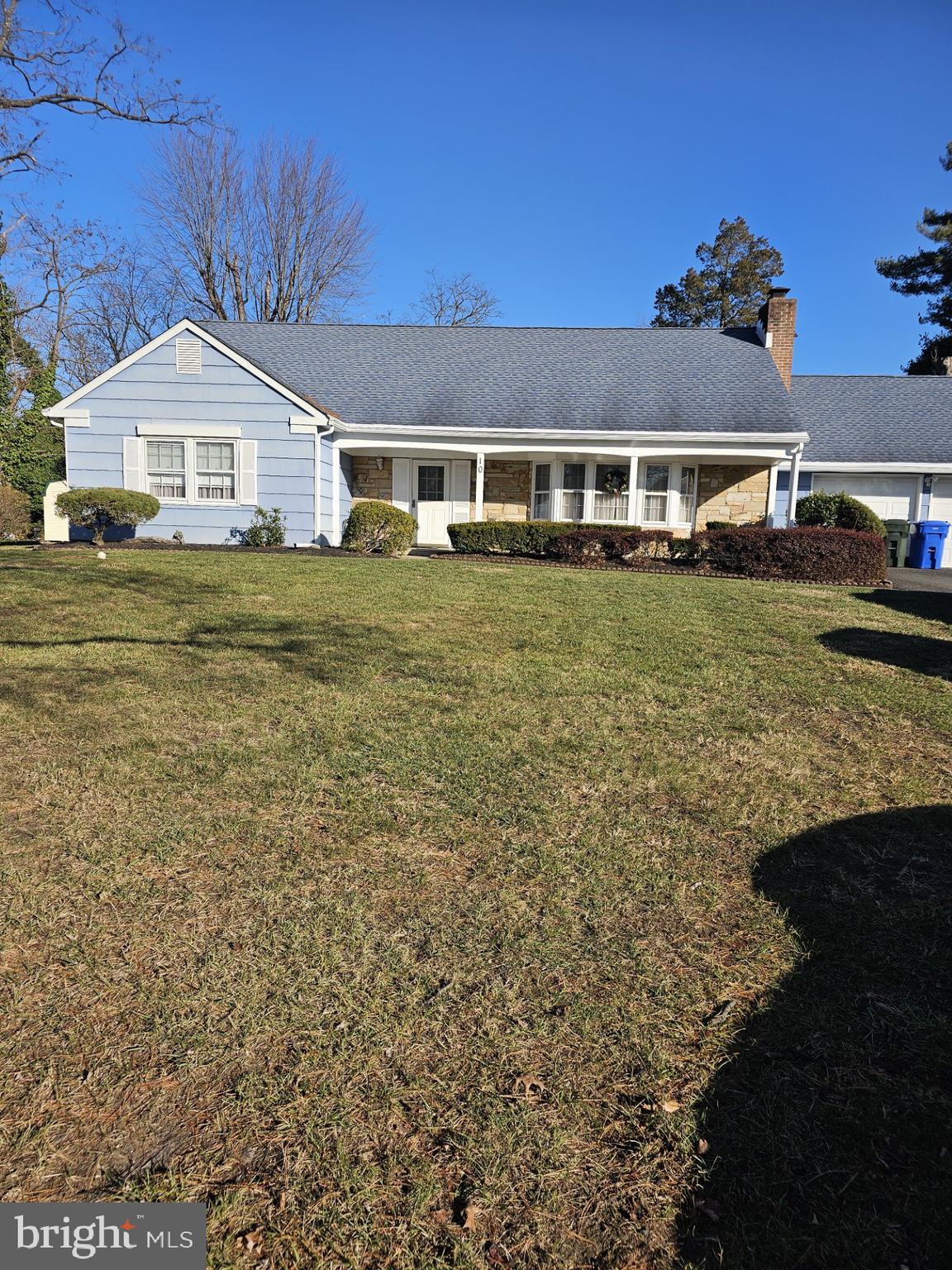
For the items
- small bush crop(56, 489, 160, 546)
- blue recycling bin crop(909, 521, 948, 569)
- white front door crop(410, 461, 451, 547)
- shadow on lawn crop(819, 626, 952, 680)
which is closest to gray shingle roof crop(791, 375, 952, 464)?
blue recycling bin crop(909, 521, 948, 569)

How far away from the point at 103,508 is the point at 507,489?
29.1 feet

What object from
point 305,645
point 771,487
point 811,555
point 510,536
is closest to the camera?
point 305,645

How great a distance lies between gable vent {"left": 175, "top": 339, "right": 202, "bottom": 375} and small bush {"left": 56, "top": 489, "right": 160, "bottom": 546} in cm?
278

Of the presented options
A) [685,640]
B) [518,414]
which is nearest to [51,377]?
[518,414]

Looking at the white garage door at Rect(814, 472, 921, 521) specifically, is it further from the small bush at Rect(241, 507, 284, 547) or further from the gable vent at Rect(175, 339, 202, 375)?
the gable vent at Rect(175, 339, 202, 375)

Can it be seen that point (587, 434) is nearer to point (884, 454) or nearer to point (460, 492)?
point (460, 492)

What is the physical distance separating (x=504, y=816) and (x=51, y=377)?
92.3 feet

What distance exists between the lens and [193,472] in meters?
16.2

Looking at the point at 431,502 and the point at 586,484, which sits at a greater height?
the point at 586,484

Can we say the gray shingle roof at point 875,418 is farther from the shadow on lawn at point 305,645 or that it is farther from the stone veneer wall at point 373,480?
the shadow on lawn at point 305,645

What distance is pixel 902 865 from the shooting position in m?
3.22

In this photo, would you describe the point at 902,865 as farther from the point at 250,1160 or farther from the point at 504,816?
the point at 250,1160

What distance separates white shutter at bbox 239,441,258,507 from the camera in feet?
52.6

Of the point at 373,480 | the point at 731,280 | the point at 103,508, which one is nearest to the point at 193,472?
the point at 103,508
